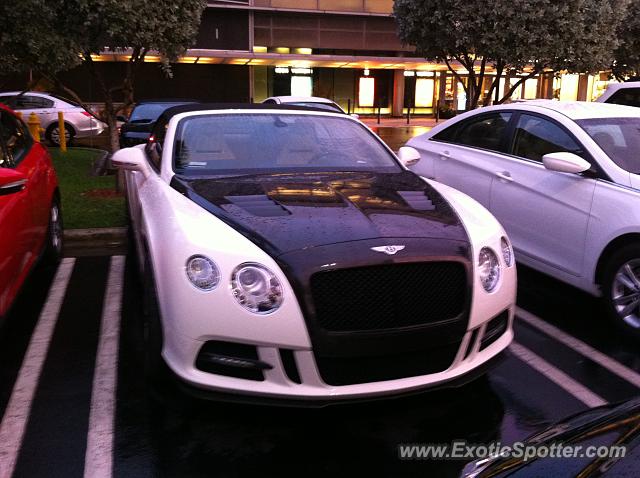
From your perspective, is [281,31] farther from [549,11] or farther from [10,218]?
[10,218]

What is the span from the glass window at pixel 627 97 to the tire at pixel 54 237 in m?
6.95

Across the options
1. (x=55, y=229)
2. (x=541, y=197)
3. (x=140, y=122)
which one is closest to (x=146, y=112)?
(x=140, y=122)

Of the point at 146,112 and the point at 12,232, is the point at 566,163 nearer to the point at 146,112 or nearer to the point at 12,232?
the point at 12,232

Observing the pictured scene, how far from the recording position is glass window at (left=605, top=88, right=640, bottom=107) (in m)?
7.85

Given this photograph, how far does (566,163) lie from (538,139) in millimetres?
869

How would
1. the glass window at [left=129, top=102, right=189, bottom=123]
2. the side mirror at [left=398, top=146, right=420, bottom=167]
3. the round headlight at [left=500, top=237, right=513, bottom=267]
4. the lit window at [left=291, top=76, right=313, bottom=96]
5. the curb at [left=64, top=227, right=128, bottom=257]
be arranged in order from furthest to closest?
the lit window at [left=291, top=76, right=313, bottom=96] < the glass window at [left=129, top=102, right=189, bottom=123] < the curb at [left=64, top=227, right=128, bottom=257] < the side mirror at [left=398, top=146, right=420, bottom=167] < the round headlight at [left=500, top=237, right=513, bottom=267]

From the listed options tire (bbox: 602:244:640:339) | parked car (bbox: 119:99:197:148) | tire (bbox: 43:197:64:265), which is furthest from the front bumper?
parked car (bbox: 119:99:197:148)

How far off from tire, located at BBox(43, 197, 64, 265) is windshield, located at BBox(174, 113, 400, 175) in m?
2.04

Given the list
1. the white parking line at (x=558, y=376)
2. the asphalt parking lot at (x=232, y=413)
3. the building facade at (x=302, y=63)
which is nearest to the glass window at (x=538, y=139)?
the asphalt parking lot at (x=232, y=413)

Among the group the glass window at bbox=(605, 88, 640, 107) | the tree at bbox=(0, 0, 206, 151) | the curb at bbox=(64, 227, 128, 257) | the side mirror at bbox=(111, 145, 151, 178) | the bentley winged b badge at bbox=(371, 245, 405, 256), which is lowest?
the curb at bbox=(64, 227, 128, 257)

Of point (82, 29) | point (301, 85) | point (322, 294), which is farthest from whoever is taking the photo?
point (301, 85)

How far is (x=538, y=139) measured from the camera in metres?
5.37

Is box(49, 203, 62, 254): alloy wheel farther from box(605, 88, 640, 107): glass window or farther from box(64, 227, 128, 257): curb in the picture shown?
box(605, 88, 640, 107): glass window

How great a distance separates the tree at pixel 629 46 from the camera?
15.2 metres
